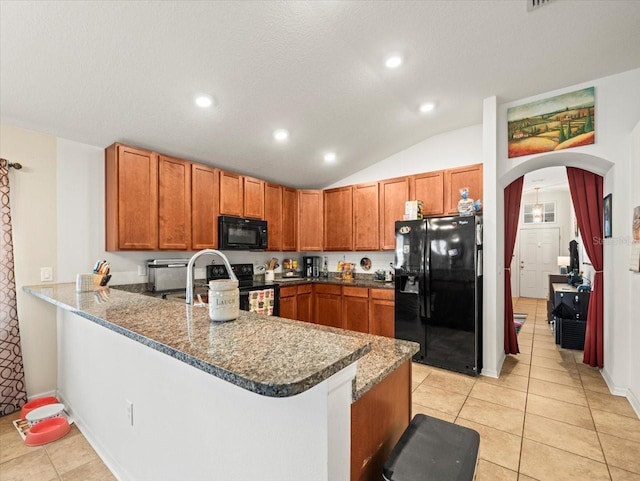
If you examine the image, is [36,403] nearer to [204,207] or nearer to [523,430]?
[204,207]

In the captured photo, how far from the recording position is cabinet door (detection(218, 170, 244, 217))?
3701mm

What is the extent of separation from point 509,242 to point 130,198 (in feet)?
14.3

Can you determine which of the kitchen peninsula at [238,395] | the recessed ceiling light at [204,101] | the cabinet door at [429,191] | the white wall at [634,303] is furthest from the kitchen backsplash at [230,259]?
the white wall at [634,303]

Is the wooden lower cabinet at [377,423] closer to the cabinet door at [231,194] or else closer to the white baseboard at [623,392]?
the white baseboard at [623,392]

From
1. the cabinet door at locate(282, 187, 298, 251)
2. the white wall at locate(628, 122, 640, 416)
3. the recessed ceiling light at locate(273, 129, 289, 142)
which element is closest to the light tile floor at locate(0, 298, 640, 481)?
the white wall at locate(628, 122, 640, 416)

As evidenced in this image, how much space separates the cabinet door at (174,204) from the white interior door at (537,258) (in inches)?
323

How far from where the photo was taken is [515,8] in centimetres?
193

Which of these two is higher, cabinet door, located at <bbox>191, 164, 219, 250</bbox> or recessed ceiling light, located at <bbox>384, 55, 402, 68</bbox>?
recessed ceiling light, located at <bbox>384, 55, 402, 68</bbox>

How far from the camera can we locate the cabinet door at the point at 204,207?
3.40 meters

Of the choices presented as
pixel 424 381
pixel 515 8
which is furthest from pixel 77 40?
pixel 424 381

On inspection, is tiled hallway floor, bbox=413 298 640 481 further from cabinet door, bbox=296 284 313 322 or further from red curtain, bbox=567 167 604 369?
cabinet door, bbox=296 284 313 322

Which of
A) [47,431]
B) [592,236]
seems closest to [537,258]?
[592,236]

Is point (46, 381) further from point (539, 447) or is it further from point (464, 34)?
point (464, 34)

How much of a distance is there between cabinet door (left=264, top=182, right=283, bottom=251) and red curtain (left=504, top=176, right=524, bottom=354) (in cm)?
301
